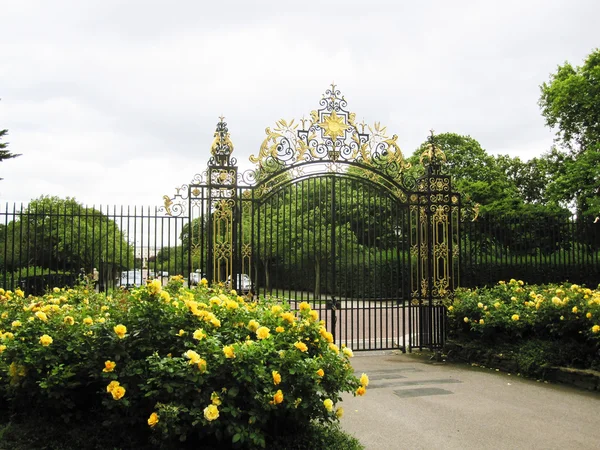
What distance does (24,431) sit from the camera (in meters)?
4.36

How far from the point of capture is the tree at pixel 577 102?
64.2ft

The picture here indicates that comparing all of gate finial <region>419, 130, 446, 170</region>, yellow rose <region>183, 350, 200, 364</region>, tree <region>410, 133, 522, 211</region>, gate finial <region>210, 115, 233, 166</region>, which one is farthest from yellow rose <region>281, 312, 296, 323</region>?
tree <region>410, 133, 522, 211</region>

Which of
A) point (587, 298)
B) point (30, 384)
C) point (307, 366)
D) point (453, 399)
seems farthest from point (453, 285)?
point (30, 384)

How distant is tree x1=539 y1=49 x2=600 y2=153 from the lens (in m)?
19.6

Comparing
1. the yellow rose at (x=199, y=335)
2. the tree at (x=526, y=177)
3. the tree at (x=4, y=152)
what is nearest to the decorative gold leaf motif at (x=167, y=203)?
the yellow rose at (x=199, y=335)

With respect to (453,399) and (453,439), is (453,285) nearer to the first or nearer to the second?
(453,399)

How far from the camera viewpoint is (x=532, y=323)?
8.62 m

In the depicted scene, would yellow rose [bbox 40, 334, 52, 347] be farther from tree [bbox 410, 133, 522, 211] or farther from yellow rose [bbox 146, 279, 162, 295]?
tree [bbox 410, 133, 522, 211]

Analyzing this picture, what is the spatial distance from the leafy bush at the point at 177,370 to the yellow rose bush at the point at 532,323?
4.93 m

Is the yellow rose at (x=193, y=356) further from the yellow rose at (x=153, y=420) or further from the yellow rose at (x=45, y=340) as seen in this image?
the yellow rose at (x=45, y=340)

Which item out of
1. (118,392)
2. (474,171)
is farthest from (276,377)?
(474,171)

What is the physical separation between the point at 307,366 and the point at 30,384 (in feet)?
7.45

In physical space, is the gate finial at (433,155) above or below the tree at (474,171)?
below

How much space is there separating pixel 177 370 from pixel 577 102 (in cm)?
2017
